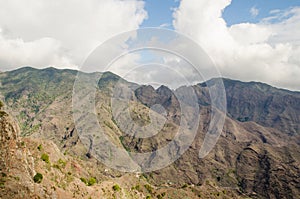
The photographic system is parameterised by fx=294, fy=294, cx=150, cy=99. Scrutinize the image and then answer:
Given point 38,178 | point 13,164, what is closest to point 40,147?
→ point 38,178

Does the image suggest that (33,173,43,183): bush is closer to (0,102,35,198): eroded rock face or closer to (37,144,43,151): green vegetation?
(0,102,35,198): eroded rock face

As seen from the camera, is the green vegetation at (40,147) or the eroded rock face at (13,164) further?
the green vegetation at (40,147)

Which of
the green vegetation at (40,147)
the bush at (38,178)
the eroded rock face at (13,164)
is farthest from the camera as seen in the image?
the green vegetation at (40,147)

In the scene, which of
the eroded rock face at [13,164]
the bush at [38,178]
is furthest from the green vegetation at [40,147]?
the bush at [38,178]

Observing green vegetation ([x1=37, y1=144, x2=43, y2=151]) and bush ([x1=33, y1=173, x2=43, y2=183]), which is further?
green vegetation ([x1=37, y1=144, x2=43, y2=151])

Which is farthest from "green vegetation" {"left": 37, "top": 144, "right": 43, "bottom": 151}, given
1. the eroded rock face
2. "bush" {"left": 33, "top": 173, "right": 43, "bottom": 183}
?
"bush" {"left": 33, "top": 173, "right": 43, "bottom": 183}

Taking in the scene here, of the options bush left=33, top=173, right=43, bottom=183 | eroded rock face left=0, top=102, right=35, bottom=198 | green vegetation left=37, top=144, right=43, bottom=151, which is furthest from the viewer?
green vegetation left=37, top=144, right=43, bottom=151

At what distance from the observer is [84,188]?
48844mm

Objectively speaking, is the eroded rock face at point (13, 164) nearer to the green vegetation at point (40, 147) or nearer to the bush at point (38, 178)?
the bush at point (38, 178)

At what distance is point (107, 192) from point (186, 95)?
926 inches

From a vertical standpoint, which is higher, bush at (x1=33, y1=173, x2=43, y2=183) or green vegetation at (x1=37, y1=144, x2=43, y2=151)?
green vegetation at (x1=37, y1=144, x2=43, y2=151)

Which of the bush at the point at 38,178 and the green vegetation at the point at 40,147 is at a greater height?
the green vegetation at the point at 40,147

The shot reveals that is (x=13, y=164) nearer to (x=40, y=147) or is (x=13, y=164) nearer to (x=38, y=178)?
(x=38, y=178)

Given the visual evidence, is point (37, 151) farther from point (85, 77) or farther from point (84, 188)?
point (85, 77)
